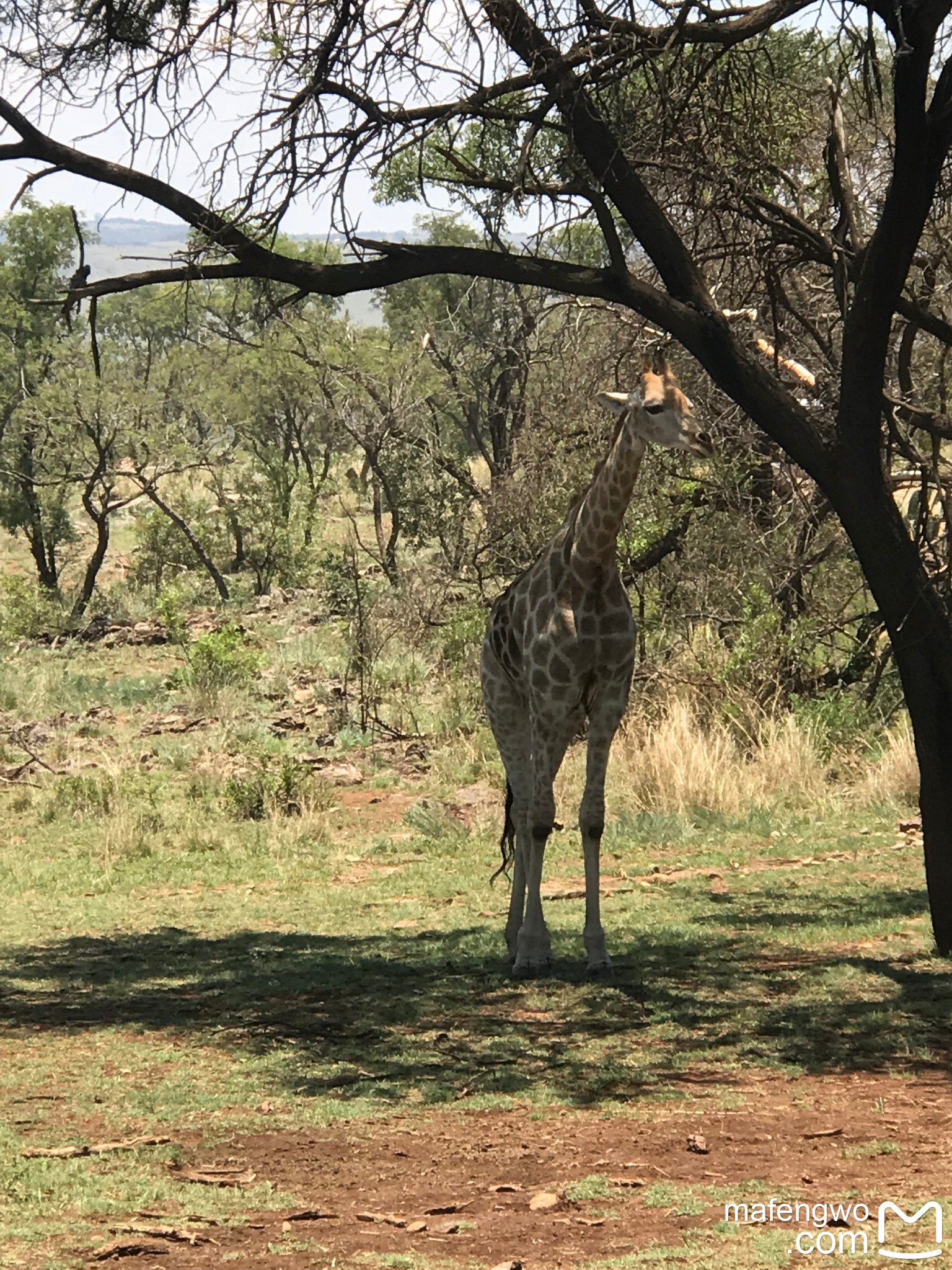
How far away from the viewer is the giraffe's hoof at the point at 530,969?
28.4 feet

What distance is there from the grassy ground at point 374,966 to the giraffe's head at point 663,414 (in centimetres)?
272

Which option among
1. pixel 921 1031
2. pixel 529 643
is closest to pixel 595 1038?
pixel 921 1031

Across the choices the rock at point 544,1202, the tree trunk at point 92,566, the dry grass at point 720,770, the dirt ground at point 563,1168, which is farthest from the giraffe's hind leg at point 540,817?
the tree trunk at point 92,566

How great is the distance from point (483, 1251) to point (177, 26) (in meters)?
6.84

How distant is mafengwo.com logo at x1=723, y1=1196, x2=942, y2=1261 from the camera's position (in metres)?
4.35

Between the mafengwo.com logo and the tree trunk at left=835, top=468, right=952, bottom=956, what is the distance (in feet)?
12.2

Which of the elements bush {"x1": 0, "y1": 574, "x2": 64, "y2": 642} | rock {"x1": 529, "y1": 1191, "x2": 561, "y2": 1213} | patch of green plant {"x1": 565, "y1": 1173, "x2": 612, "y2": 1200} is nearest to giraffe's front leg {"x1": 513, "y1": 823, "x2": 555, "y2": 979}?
patch of green plant {"x1": 565, "y1": 1173, "x2": 612, "y2": 1200}

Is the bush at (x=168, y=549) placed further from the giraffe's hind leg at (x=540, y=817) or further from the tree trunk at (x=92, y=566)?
the giraffe's hind leg at (x=540, y=817)

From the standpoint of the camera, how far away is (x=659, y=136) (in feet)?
31.0

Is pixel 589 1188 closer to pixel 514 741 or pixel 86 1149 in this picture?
pixel 86 1149

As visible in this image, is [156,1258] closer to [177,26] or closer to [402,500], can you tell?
[177,26]

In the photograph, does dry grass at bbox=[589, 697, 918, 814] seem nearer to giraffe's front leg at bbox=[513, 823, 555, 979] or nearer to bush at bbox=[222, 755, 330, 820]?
bush at bbox=[222, 755, 330, 820]

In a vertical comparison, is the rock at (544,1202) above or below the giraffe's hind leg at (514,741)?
below

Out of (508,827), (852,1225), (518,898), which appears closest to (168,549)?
(508,827)
